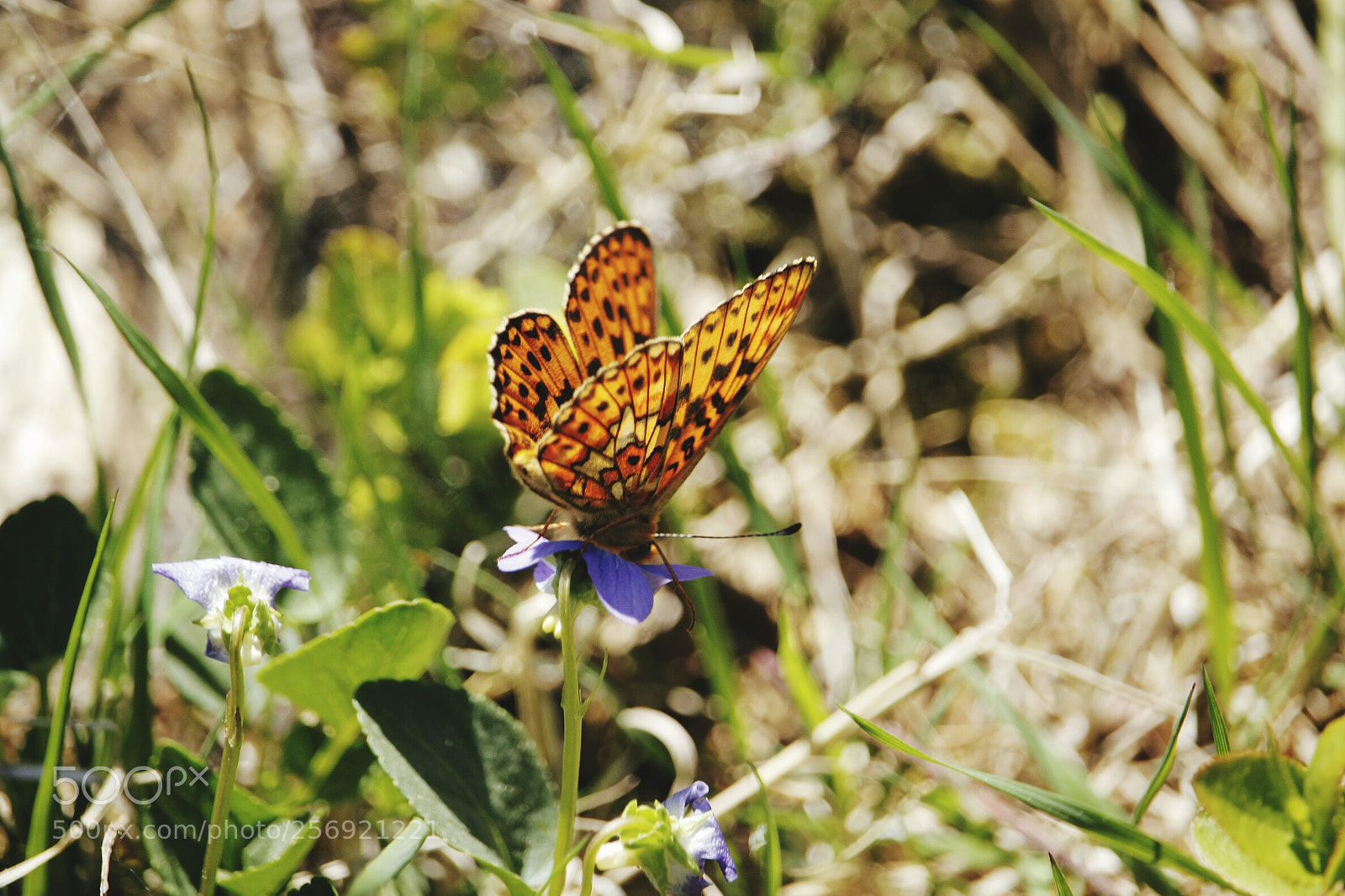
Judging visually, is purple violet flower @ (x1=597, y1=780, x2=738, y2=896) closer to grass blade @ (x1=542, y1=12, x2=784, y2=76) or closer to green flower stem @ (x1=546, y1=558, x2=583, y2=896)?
green flower stem @ (x1=546, y1=558, x2=583, y2=896)

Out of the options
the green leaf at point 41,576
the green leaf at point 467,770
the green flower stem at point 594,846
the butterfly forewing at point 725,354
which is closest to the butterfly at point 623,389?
the butterfly forewing at point 725,354

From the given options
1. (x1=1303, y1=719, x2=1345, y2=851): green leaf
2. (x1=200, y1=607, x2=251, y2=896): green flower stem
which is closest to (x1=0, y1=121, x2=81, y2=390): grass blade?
(x1=200, y1=607, x2=251, y2=896): green flower stem

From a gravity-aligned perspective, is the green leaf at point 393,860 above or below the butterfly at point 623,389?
below

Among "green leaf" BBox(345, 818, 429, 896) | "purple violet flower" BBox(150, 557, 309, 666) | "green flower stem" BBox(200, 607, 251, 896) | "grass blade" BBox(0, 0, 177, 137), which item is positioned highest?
"grass blade" BBox(0, 0, 177, 137)

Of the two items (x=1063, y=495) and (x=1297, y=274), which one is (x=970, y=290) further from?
(x=1297, y=274)

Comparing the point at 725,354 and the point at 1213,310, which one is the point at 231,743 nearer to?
the point at 725,354

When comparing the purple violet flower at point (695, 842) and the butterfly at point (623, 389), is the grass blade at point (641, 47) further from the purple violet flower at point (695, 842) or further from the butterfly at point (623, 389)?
the purple violet flower at point (695, 842)

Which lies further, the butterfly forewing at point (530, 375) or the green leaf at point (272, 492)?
the green leaf at point (272, 492)
